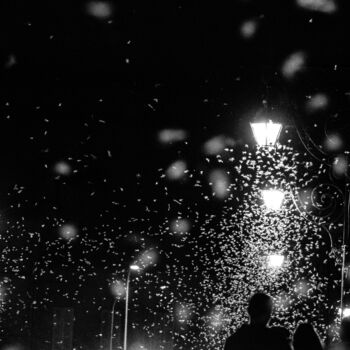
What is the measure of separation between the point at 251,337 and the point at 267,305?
8.4 inches

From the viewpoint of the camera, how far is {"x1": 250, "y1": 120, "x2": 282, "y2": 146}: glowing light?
7457 mm

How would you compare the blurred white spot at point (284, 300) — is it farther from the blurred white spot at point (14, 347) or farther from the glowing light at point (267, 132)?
the glowing light at point (267, 132)

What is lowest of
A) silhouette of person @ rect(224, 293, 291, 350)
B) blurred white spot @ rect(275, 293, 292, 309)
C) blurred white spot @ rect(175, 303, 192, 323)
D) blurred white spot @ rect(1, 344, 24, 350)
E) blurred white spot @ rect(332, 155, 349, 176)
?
silhouette of person @ rect(224, 293, 291, 350)

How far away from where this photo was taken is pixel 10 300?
8231 cm

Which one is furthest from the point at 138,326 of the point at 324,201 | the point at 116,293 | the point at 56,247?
the point at 324,201

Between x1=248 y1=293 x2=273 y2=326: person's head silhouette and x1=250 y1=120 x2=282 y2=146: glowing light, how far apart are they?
3.03m

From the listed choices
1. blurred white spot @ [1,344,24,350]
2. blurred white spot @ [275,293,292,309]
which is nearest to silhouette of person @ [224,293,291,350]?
blurred white spot @ [275,293,292,309]

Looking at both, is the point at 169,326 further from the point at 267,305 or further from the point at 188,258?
the point at 267,305

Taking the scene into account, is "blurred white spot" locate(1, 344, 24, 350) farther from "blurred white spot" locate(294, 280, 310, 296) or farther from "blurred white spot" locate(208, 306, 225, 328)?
"blurred white spot" locate(294, 280, 310, 296)

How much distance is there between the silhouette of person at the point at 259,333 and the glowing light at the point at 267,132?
2.99 meters

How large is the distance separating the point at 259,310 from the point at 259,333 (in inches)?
5.4

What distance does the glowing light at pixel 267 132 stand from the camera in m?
7.46

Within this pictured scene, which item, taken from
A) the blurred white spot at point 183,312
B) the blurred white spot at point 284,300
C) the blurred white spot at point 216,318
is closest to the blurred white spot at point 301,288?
the blurred white spot at point 284,300

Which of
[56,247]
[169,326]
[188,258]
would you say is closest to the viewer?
[56,247]
